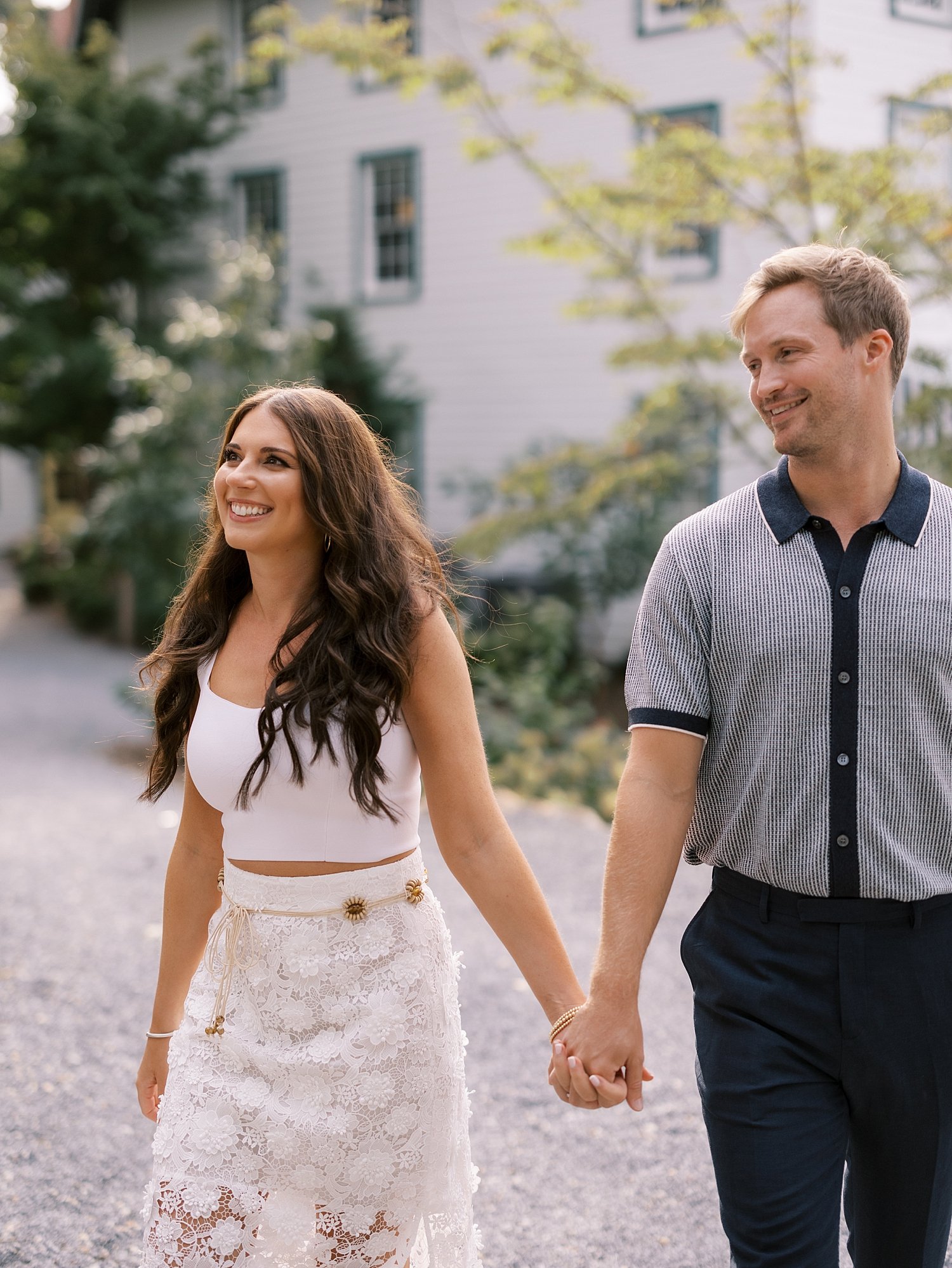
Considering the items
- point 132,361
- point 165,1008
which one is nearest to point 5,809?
point 132,361

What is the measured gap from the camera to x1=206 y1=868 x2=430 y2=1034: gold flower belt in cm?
256

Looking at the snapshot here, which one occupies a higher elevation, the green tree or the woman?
the green tree

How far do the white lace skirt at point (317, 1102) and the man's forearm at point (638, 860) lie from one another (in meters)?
0.36

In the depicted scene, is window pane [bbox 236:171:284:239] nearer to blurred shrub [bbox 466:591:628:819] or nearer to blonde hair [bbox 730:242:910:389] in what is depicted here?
blurred shrub [bbox 466:591:628:819]

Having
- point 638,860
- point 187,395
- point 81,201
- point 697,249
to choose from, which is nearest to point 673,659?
point 638,860

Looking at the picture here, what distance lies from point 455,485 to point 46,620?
329 inches

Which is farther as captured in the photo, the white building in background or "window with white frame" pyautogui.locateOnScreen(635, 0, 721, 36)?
"window with white frame" pyautogui.locateOnScreen(635, 0, 721, 36)

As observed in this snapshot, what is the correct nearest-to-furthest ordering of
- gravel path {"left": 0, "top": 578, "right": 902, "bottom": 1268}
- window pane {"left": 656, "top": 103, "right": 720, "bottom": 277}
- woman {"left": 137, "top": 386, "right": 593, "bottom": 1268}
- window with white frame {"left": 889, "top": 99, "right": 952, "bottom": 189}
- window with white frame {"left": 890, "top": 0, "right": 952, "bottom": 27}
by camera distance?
woman {"left": 137, "top": 386, "right": 593, "bottom": 1268}
gravel path {"left": 0, "top": 578, "right": 902, "bottom": 1268}
window with white frame {"left": 889, "top": 99, "right": 952, "bottom": 189}
window with white frame {"left": 890, "top": 0, "right": 952, "bottom": 27}
window pane {"left": 656, "top": 103, "right": 720, "bottom": 277}

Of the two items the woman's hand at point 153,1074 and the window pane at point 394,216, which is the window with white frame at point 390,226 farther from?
the woman's hand at point 153,1074

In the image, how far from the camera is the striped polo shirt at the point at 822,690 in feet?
7.88

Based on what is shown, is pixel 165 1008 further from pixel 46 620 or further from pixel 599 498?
pixel 46 620

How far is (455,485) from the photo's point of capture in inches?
645

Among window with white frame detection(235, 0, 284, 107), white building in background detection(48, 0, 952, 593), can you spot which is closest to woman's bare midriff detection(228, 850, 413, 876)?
white building in background detection(48, 0, 952, 593)

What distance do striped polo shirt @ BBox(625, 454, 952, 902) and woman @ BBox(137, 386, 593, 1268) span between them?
48cm
